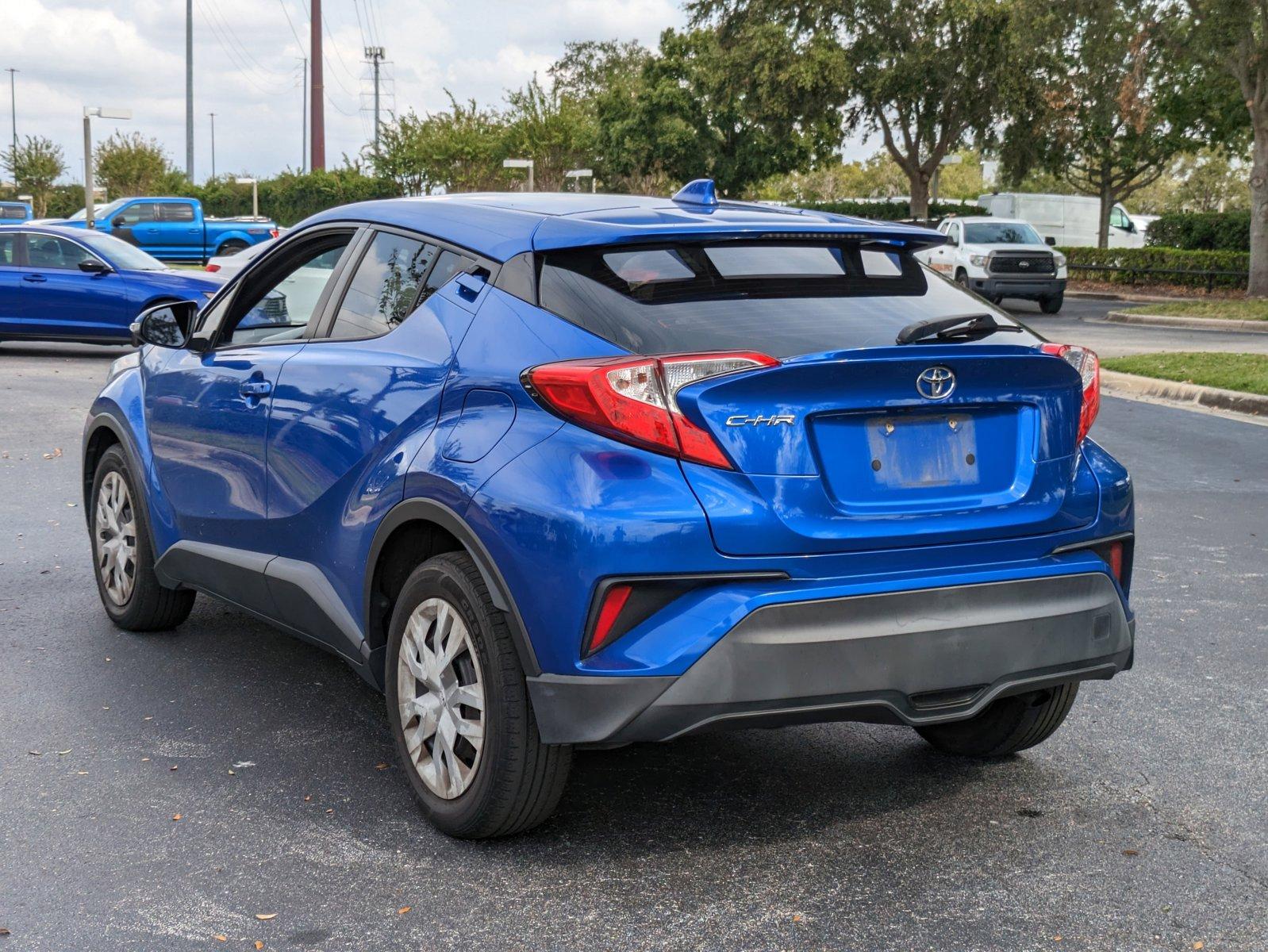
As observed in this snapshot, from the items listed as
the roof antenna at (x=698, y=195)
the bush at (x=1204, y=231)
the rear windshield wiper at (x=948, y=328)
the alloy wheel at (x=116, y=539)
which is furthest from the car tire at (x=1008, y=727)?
the bush at (x=1204, y=231)

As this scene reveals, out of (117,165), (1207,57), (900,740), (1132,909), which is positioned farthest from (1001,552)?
(117,165)

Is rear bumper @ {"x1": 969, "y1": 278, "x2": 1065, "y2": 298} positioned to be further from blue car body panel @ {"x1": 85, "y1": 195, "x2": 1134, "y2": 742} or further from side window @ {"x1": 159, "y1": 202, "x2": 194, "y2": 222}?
blue car body panel @ {"x1": 85, "y1": 195, "x2": 1134, "y2": 742}

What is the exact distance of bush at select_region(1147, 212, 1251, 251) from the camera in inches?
1483

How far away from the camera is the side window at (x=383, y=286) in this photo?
426 cm

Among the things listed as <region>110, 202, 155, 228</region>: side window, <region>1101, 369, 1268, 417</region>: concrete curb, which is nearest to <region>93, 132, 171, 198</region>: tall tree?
<region>110, 202, 155, 228</region>: side window

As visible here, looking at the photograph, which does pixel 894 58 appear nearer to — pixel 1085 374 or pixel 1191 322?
pixel 1191 322

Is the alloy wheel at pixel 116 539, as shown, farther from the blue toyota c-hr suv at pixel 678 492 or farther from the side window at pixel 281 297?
the blue toyota c-hr suv at pixel 678 492

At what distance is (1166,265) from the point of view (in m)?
35.8

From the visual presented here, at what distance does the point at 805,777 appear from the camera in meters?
4.41

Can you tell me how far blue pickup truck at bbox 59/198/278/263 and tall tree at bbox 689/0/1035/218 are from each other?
1492 centimetres

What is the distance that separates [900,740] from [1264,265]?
27527mm

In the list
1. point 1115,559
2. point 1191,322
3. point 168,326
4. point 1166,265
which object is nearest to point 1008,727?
point 1115,559

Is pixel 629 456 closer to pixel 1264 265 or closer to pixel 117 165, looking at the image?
pixel 1264 265

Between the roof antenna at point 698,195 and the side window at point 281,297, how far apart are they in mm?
1188
